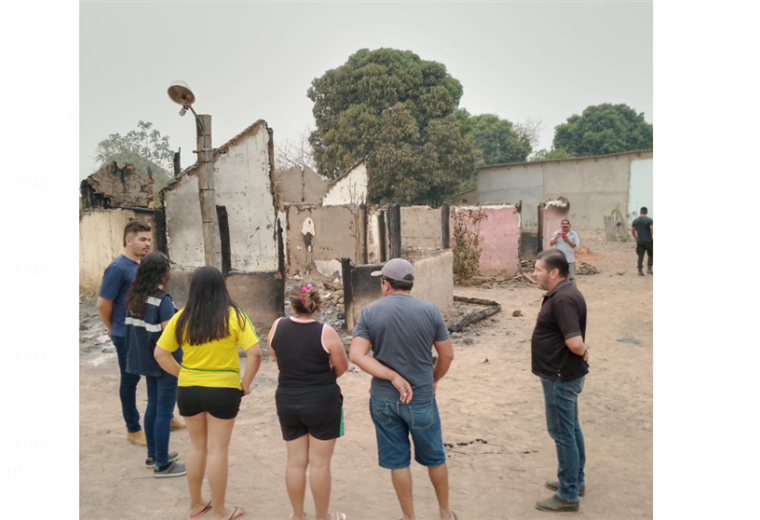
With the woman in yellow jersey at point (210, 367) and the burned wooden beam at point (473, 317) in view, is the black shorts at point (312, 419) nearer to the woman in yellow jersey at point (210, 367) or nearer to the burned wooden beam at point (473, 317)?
the woman in yellow jersey at point (210, 367)

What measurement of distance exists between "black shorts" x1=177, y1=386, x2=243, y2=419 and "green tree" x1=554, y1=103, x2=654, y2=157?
3633 centimetres

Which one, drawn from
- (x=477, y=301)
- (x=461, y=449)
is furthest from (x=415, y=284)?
(x=461, y=449)

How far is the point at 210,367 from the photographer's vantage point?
304 cm

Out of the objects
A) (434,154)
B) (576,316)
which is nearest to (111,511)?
(576,316)

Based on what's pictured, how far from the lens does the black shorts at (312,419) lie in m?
2.91

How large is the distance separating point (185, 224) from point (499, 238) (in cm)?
842

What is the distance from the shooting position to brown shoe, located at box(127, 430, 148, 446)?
14.1ft

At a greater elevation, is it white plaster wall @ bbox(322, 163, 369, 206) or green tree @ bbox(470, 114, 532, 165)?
green tree @ bbox(470, 114, 532, 165)

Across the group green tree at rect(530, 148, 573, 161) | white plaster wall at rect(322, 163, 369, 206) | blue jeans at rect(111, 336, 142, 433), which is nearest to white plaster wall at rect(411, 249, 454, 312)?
blue jeans at rect(111, 336, 142, 433)

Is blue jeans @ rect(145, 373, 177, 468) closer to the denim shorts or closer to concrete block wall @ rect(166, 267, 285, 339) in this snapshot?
the denim shorts

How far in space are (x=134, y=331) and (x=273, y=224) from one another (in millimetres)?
5488

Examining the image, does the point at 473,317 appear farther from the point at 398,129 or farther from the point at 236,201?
the point at 398,129

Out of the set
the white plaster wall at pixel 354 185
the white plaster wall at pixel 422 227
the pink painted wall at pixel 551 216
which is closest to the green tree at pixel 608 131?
the pink painted wall at pixel 551 216

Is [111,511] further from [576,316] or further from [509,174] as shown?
[509,174]
